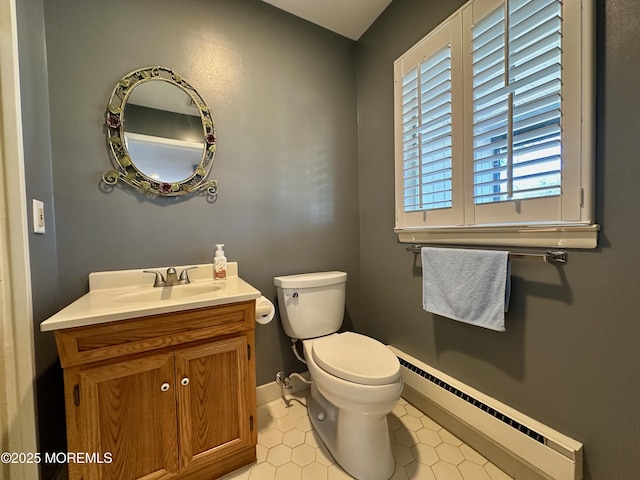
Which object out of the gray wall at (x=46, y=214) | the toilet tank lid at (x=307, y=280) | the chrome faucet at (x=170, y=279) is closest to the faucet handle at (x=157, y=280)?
the chrome faucet at (x=170, y=279)

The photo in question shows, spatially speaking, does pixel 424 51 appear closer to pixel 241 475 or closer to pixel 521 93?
pixel 521 93

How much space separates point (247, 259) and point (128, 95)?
987mm

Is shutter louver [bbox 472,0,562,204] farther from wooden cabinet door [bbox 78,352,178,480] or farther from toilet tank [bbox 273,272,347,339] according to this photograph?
wooden cabinet door [bbox 78,352,178,480]

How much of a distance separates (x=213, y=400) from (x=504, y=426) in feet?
3.95

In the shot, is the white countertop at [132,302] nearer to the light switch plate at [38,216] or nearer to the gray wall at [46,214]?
the gray wall at [46,214]

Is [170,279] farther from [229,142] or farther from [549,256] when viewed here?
[549,256]

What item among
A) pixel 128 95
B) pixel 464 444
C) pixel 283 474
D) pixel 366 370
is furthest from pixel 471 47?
pixel 283 474

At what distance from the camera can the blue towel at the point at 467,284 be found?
1.07m

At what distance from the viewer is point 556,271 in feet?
3.16

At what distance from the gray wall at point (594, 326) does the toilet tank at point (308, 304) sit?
58 cm

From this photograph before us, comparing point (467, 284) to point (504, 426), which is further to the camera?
point (467, 284)

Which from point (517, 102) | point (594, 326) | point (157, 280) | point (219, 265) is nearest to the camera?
point (594, 326)

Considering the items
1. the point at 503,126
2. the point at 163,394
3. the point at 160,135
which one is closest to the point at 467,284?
the point at 503,126

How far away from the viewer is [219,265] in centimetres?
135
